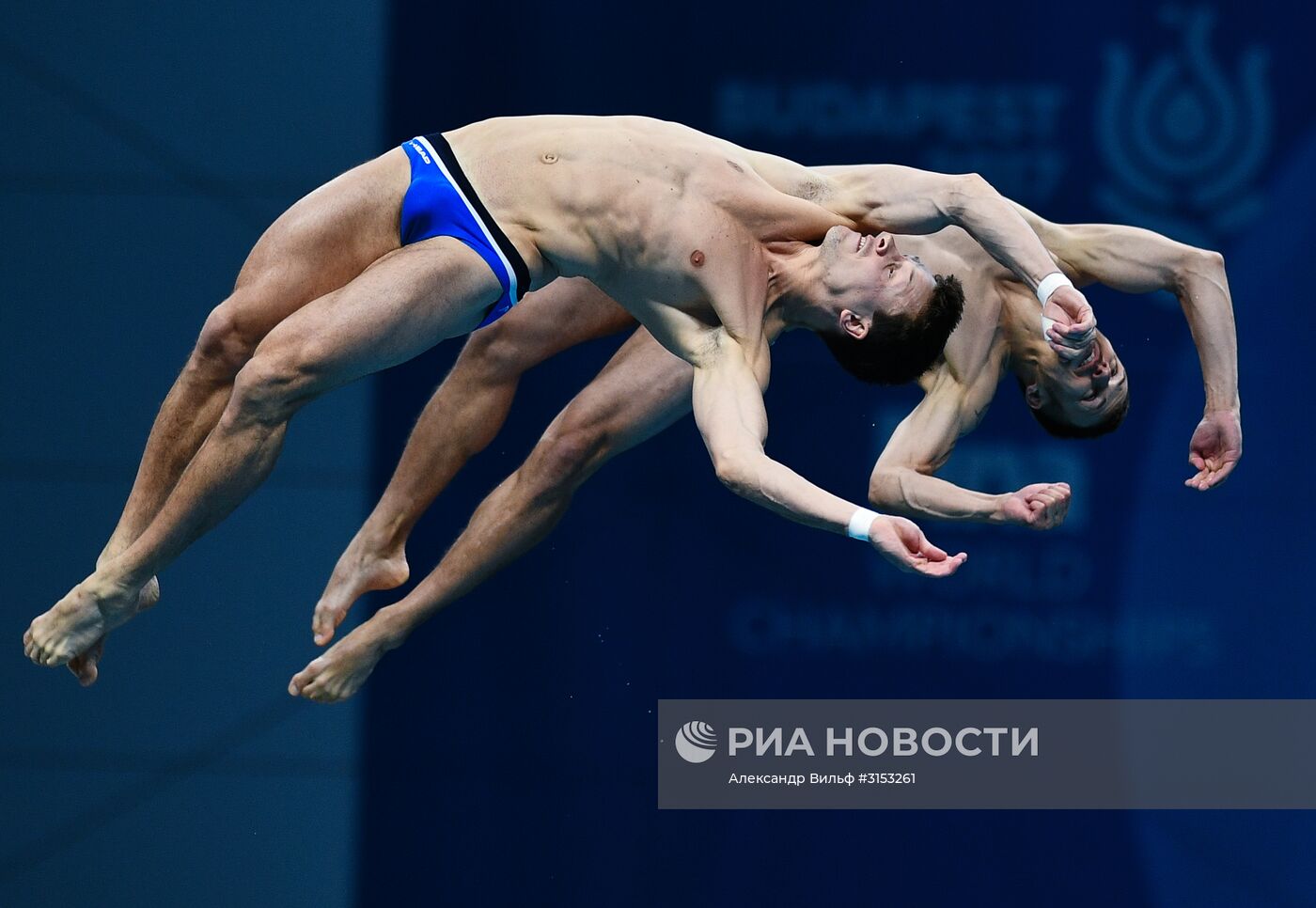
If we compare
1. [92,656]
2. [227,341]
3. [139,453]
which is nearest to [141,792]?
[139,453]

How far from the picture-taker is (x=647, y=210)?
4051 millimetres

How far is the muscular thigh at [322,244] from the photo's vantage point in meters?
4.16

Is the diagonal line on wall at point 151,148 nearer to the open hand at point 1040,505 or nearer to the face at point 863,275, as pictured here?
the face at point 863,275

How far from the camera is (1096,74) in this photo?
18.8 feet

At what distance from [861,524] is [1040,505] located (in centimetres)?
35

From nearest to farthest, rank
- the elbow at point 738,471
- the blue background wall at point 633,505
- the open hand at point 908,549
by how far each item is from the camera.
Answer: the open hand at point 908,549
the elbow at point 738,471
the blue background wall at point 633,505

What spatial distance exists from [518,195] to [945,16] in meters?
2.11

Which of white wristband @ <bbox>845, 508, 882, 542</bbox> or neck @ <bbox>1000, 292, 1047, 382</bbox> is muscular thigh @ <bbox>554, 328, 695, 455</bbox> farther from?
white wristband @ <bbox>845, 508, 882, 542</bbox>

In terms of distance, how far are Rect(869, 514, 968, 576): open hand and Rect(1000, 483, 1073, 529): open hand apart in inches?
10.0

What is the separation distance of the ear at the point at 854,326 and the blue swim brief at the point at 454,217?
0.71 meters

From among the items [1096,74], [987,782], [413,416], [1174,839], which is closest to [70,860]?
[413,416]

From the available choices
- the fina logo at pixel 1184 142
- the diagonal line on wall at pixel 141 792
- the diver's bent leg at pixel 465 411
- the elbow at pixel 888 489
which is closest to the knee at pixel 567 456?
the diver's bent leg at pixel 465 411

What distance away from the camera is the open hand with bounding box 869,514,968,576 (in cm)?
342
